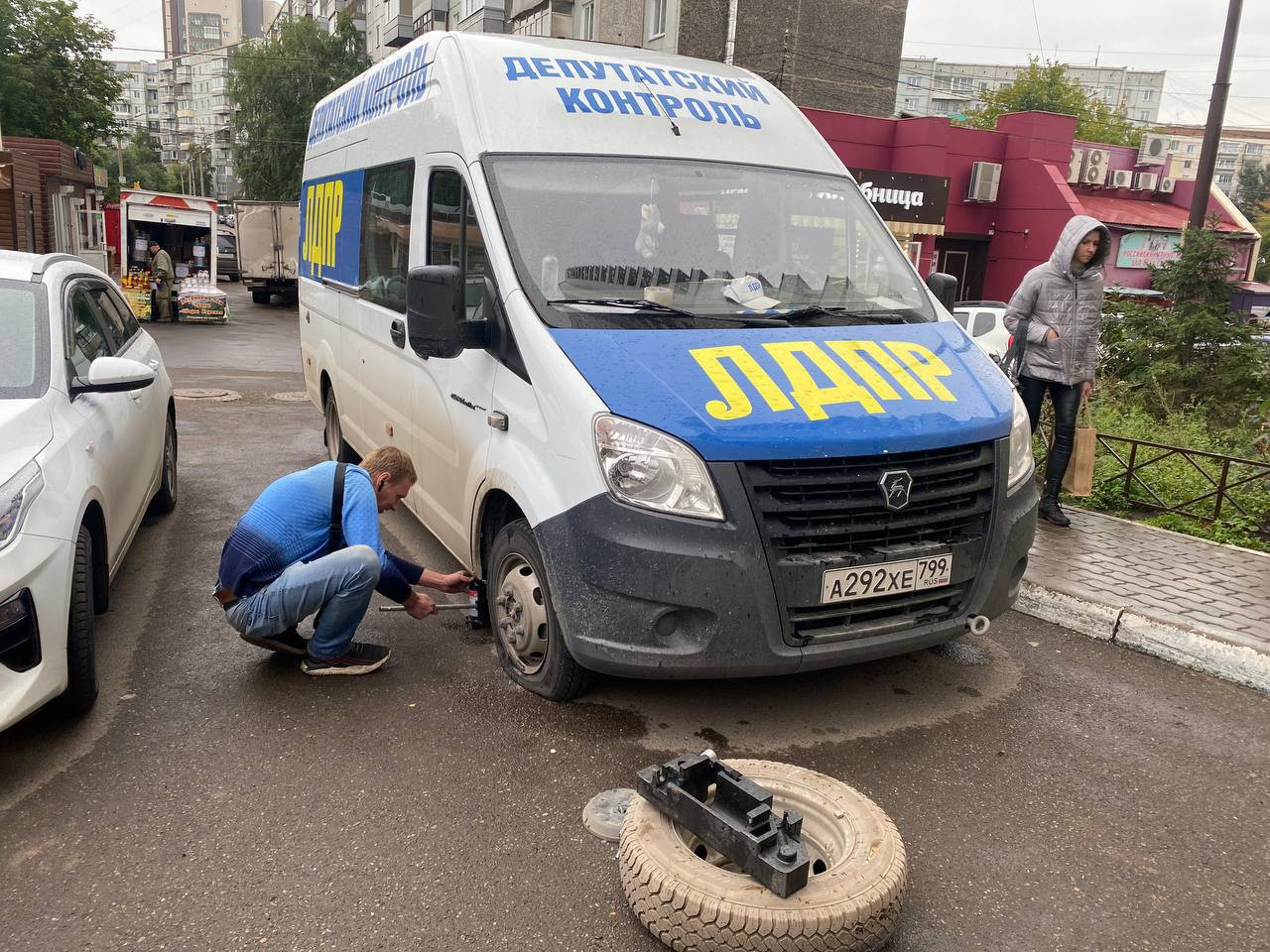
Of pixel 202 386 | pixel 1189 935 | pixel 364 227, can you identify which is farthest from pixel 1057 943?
pixel 202 386

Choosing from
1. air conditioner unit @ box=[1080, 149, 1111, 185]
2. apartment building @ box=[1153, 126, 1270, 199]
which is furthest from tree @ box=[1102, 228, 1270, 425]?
apartment building @ box=[1153, 126, 1270, 199]

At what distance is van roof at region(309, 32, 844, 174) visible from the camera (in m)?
4.38

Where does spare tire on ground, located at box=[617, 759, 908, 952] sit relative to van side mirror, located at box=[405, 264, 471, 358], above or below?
below

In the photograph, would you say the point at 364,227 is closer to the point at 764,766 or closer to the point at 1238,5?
the point at 764,766

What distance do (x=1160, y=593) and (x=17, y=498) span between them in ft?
17.7

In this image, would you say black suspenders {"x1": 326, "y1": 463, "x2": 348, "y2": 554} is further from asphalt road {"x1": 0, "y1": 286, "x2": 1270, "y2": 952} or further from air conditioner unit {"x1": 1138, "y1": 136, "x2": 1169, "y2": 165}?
air conditioner unit {"x1": 1138, "y1": 136, "x2": 1169, "y2": 165}

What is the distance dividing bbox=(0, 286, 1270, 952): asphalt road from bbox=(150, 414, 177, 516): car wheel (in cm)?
146

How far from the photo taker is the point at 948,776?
360 centimetres

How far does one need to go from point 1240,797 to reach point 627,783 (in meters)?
2.22

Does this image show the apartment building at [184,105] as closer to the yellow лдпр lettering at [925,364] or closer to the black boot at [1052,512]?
the black boot at [1052,512]

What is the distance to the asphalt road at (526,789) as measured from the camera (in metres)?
2.76

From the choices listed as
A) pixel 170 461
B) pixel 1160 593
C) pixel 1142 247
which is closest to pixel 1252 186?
pixel 1142 247

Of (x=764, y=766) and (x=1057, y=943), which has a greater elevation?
(x=764, y=766)

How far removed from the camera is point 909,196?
2370cm
